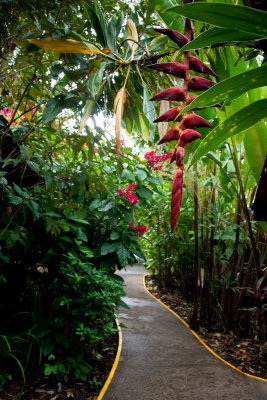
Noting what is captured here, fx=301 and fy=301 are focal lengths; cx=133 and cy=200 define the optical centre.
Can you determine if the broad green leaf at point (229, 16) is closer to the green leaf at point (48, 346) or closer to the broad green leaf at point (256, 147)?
the broad green leaf at point (256, 147)

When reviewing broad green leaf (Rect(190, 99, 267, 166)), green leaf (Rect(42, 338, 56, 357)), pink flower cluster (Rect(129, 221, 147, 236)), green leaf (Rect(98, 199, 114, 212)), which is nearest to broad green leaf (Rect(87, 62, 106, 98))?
broad green leaf (Rect(190, 99, 267, 166))

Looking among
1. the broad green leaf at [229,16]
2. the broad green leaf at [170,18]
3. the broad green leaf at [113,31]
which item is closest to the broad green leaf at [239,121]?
the broad green leaf at [229,16]

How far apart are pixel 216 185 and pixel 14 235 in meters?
1.94

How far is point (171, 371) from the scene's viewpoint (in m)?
2.49

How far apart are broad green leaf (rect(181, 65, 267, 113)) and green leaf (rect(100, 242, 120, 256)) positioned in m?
2.42

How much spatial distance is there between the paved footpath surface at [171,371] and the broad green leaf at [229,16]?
7.72 ft

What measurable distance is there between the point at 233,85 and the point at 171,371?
2.63 metres

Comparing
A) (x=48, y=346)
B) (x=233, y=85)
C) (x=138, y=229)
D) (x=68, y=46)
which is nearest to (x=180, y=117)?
(x=233, y=85)

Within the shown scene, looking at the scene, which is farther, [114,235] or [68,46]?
[114,235]

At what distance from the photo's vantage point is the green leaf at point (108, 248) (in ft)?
8.93

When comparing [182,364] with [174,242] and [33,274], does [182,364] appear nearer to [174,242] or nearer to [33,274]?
[33,274]

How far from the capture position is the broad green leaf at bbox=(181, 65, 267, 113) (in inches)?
15.1

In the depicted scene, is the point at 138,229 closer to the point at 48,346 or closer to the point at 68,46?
the point at 48,346

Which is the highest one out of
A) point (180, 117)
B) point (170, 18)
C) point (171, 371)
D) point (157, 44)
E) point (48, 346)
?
point (170, 18)
